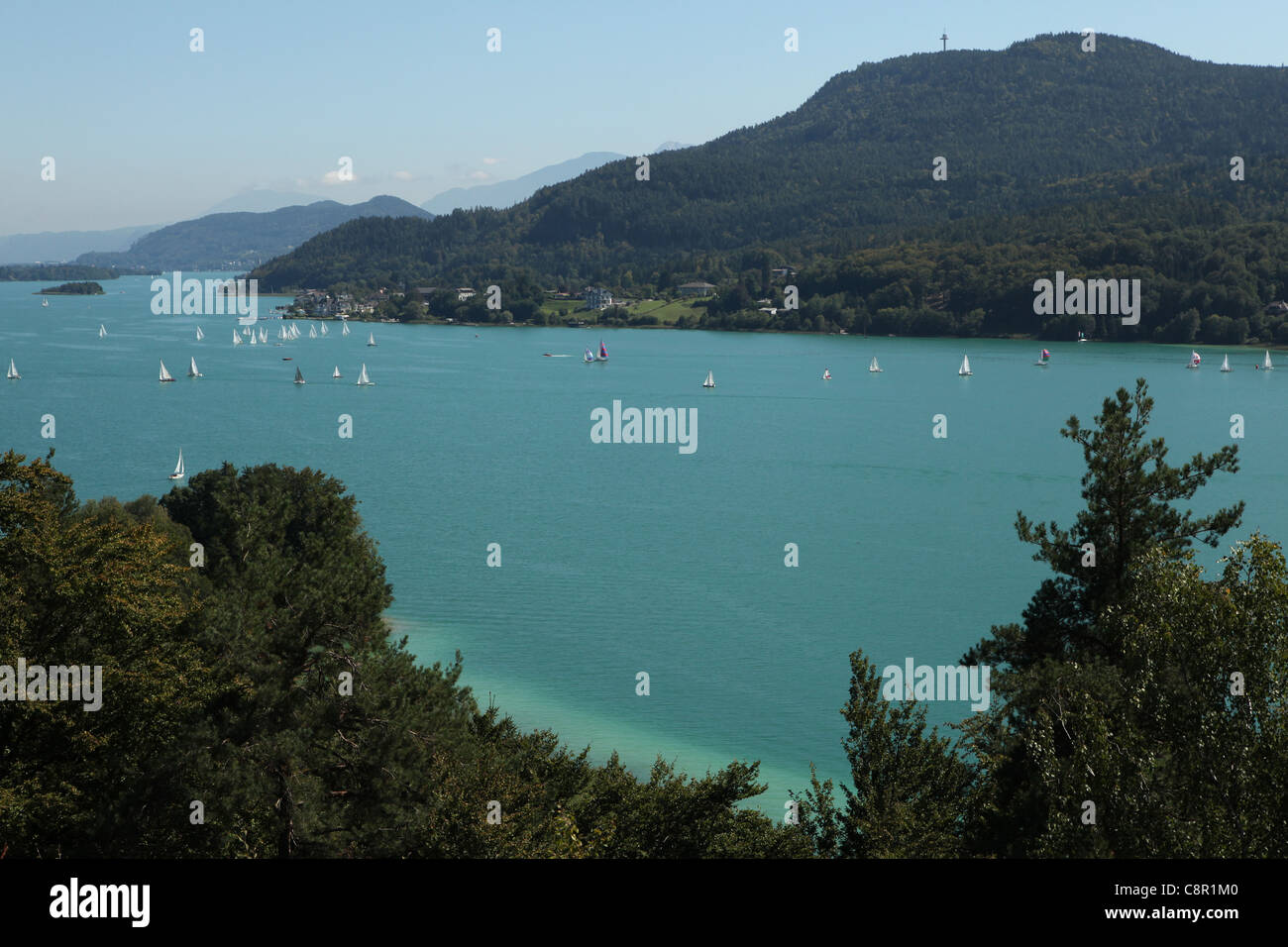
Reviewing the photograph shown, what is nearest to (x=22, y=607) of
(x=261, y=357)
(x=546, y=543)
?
(x=546, y=543)

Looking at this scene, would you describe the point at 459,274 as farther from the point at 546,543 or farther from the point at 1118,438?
the point at 1118,438

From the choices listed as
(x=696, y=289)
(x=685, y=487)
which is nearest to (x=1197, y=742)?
(x=685, y=487)

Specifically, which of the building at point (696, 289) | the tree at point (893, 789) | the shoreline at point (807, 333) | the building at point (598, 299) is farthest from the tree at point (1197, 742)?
the building at point (696, 289)

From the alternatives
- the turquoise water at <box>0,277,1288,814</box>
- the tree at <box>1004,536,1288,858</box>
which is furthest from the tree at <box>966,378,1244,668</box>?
the tree at <box>1004,536,1288,858</box>

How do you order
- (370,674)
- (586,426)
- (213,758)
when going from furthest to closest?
(586,426)
(370,674)
(213,758)

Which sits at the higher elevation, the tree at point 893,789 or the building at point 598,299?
the building at point 598,299

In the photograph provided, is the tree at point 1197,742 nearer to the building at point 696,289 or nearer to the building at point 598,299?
the building at point 598,299
